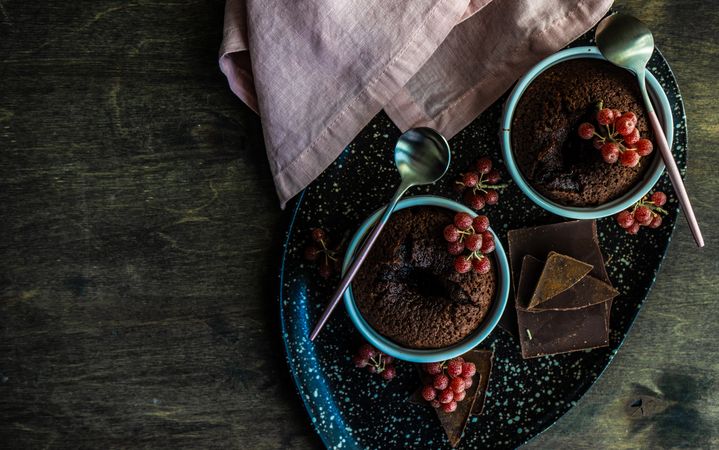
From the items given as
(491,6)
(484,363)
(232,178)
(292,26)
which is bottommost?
(484,363)

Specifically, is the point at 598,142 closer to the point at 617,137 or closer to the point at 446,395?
the point at 617,137

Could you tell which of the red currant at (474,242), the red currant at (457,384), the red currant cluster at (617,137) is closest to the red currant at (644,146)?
the red currant cluster at (617,137)

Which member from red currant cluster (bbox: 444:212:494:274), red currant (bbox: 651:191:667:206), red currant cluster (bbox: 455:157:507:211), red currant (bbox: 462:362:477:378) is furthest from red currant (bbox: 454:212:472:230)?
red currant (bbox: 651:191:667:206)

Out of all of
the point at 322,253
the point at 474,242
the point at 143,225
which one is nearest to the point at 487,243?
the point at 474,242

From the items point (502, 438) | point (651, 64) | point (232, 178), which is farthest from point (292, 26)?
point (502, 438)

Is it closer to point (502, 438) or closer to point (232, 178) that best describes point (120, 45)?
point (232, 178)

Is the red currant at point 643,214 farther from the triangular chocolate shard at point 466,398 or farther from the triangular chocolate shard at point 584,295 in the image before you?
the triangular chocolate shard at point 466,398
